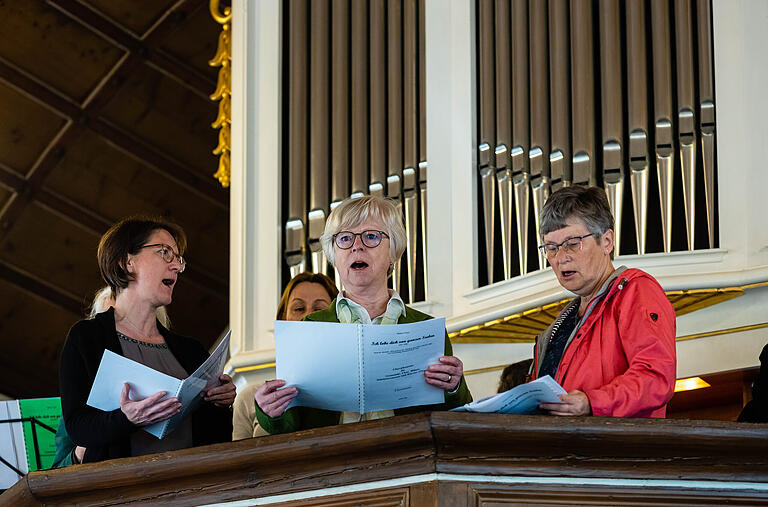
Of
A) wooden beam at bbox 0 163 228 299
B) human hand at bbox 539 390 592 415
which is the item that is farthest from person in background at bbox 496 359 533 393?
wooden beam at bbox 0 163 228 299

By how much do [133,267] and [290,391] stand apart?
901mm

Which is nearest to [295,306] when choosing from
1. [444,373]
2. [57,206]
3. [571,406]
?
[444,373]

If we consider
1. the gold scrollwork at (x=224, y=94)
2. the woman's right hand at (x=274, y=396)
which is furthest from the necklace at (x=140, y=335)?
the gold scrollwork at (x=224, y=94)

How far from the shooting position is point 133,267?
10.8 feet

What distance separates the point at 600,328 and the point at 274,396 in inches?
30.4

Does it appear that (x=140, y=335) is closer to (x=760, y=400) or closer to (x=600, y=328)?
(x=600, y=328)

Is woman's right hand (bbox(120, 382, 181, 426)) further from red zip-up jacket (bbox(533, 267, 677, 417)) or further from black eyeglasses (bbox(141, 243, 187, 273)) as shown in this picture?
red zip-up jacket (bbox(533, 267, 677, 417))

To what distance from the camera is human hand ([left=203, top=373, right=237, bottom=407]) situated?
300 centimetres

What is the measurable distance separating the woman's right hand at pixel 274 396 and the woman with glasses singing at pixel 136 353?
0.23 m

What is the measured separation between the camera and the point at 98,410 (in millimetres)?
2848

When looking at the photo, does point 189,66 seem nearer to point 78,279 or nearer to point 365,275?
point 78,279

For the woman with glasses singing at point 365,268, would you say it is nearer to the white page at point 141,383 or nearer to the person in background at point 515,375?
the white page at point 141,383

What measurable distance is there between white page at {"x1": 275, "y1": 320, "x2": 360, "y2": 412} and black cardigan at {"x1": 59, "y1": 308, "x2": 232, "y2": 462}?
427mm

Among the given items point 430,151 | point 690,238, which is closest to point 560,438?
point 690,238
